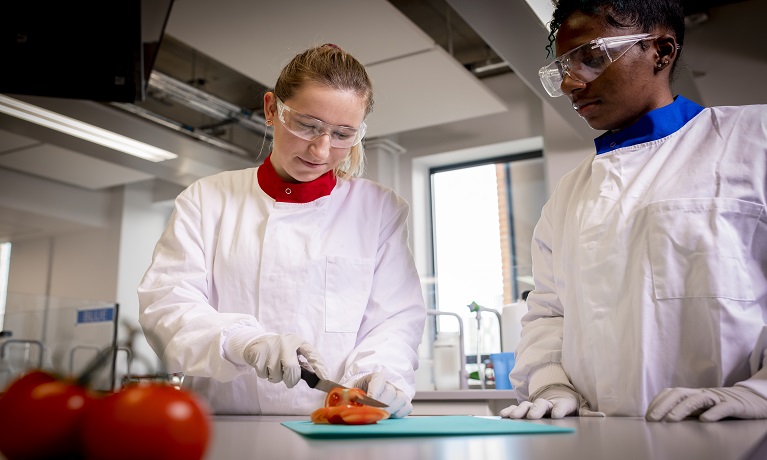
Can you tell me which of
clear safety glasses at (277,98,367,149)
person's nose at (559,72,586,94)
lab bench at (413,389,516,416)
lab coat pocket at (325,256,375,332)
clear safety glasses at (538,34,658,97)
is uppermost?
clear safety glasses at (538,34,658,97)

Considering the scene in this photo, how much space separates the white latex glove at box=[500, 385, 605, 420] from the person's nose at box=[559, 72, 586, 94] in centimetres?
59

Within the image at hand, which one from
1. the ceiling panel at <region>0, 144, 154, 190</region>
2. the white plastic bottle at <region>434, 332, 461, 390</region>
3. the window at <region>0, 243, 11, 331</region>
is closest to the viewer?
the white plastic bottle at <region>434, 332, 461, 390</region>

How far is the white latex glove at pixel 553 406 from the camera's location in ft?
3.57

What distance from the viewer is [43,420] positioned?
1.24 ft

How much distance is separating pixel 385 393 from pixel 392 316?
0.31m

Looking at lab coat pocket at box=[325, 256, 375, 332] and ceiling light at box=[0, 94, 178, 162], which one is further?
ceiling light at box=[0, 94, 178, 162]

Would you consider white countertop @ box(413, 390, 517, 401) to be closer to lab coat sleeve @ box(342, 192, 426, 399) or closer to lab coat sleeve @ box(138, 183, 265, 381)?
lab coat sleeve @ box(342, 192, 426, 399)

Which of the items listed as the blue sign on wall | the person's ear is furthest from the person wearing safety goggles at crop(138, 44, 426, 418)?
the blue sign on wall

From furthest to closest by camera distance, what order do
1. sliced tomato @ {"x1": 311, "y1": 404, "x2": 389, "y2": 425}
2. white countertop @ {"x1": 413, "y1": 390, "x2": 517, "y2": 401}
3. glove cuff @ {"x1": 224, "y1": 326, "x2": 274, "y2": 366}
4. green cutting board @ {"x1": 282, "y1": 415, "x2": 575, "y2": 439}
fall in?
white countertop @ {"x1": 413, "y1": 390, "x2": 517, "y2": 401}
glove cuff @ {"x1": 224, "y1": 326, "x2": 274, "y2": 366}
sliced tomato @ {"x1": 311, "y1": 404, "x2": 389, "y2": 425}
green cutting board @ {"x1": 282, "y1": 415, "x2": 575, "y2": 439}

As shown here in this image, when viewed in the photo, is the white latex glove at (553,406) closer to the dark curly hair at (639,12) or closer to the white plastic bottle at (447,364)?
the dark curly hair at (639,12)

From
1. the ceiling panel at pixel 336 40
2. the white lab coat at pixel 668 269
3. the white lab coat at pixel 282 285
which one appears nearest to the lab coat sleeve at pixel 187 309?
the white lab coat at pixel 282 285

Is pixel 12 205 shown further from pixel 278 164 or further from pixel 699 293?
pixel 699 293

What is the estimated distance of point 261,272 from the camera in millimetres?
1442

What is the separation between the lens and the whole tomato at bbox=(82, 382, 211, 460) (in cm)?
36
